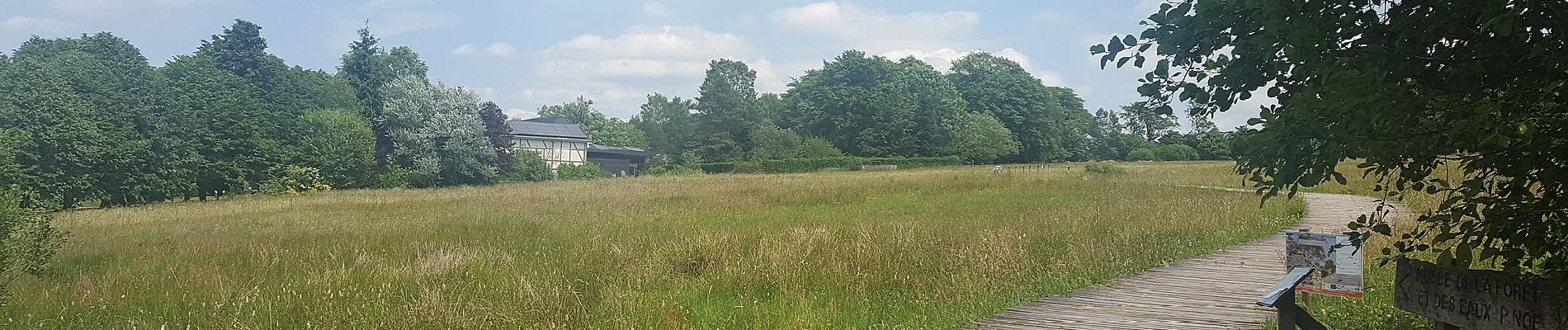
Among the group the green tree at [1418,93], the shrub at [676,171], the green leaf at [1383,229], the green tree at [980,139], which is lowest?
the shrub at [676,171]

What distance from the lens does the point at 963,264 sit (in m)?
9.11

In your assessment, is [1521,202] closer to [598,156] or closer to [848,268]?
[848,268]

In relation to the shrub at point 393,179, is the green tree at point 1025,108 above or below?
above

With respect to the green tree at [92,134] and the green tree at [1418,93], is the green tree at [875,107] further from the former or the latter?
the green tree at [1418,93]

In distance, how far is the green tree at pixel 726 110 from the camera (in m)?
65.2

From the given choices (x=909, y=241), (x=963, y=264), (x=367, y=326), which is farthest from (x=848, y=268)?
(x=367, y=326)

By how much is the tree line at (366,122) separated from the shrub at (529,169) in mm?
127

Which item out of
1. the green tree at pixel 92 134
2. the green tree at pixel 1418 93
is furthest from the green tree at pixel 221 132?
the green tree at pixel 1418 93

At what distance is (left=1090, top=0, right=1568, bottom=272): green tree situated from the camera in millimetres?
2930

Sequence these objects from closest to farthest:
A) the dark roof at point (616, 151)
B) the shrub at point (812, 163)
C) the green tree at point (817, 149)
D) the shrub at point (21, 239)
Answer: the shrub at point (21, 239), the shrub at point (812, 163), the green tree at point (817, 149), the dark roof at point (616, 151)

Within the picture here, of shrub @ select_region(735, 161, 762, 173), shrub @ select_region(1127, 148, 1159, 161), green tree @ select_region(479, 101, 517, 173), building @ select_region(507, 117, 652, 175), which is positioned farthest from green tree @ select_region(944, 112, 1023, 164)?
green tree @ select_region(479, 101, 517, 173)

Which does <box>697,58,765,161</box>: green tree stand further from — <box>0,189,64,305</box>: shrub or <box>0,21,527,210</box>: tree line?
<box>0,189,64,305</box>: shrub

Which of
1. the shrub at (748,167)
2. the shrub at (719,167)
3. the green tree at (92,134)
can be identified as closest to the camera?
the green tree at (92,134)

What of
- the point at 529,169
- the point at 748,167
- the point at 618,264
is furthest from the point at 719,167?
the point at 618,264
